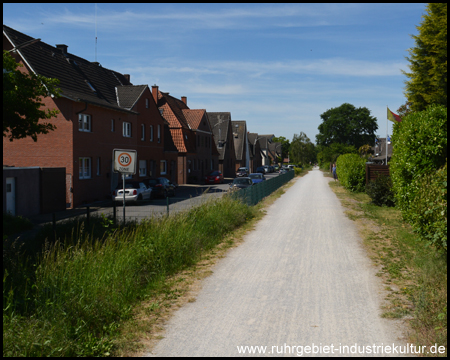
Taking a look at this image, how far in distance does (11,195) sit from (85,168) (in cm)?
737

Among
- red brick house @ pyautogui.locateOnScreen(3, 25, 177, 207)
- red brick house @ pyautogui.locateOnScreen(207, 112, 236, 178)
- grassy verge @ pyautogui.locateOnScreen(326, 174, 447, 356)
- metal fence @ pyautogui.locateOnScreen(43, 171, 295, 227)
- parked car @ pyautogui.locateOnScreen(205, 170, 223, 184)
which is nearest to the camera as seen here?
grassy verge @ pyautogui.locateOnScreen(326, 174, 447, 356)

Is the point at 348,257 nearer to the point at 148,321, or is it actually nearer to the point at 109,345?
the point at 148,321

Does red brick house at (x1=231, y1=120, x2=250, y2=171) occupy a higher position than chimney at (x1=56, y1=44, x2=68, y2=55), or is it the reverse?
chimney at (x1=56, y1=44, x2=68, y2=55)

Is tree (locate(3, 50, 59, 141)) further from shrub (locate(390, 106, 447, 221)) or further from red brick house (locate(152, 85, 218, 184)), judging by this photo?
red brick house (locate(152, 85, 218, 184))

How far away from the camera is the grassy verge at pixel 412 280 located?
550 cm

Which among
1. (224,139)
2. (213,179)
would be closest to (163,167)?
(213,179)

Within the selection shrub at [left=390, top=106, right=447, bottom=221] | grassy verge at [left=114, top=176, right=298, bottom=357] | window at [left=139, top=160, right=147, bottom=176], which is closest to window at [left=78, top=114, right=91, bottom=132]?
window at [left=139, top=160, right=147, bottom=176]

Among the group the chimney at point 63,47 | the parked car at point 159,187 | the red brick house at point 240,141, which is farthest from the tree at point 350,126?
the chimney at point 63,47

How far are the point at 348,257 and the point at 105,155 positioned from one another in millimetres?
21729

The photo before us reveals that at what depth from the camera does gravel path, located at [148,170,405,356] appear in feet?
17.1

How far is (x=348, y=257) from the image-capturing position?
32.5 ft

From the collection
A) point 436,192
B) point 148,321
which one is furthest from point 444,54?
point 148,321

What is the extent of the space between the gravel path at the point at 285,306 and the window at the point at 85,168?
56.8 ft

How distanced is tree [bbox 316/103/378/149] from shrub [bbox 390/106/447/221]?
3162 inches
